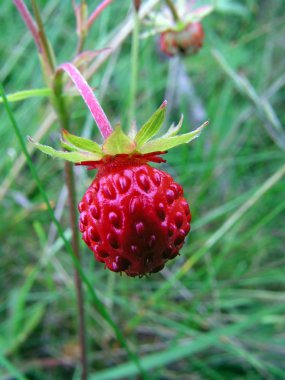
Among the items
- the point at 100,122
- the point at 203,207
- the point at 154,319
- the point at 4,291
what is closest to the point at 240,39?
the point at 203,207

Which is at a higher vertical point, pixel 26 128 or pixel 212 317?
pixel 26 128

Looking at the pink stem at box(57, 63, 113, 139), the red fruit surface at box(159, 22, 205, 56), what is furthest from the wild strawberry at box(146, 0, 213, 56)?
the pink stem at box(57, 63, 113, 139)

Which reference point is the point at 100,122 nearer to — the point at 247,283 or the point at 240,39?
the point at 247,283

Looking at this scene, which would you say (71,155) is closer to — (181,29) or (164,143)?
(164,143)

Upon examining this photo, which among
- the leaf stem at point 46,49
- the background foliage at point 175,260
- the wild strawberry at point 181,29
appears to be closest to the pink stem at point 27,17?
the leaf stem at point 46,49

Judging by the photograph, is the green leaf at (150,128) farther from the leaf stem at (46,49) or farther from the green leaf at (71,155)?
the leaf stem at (46,49)

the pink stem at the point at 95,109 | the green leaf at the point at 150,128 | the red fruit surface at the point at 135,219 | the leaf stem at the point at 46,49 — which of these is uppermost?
the leaf stem at the point at 46,49

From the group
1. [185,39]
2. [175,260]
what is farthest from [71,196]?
[175,260]
